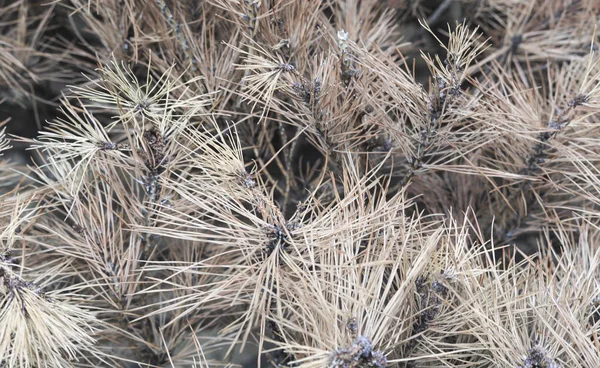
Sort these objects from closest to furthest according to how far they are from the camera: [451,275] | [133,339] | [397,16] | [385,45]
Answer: [451,275] < [133,339] < [385,45] < [397,16]

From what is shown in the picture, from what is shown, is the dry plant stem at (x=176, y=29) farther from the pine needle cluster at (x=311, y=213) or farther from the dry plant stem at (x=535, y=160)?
the dry plant stem at (x=535, y=160)

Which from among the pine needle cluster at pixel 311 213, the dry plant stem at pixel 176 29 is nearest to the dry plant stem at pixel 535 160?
the pine needle cluster at pixel 311 213

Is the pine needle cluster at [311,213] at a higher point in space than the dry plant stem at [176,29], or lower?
lower

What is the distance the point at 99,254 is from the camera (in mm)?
482

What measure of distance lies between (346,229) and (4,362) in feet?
0.93

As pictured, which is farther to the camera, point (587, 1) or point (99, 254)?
point (587, 1)

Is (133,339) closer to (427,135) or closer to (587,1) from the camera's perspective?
(427,135)

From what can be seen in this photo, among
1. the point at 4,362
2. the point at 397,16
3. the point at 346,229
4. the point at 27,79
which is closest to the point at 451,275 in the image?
the point at 346,229

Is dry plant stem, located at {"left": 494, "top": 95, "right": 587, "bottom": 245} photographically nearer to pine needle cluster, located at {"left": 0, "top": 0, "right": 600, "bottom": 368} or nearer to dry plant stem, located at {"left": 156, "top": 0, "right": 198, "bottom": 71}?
pine needle cluster, located at {"left": 0, "top": 0, "right": 600, "bottom": 368}

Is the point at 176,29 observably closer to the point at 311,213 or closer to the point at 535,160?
the point at 311,213

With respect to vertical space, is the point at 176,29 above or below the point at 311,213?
above

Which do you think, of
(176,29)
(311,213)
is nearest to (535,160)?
(311,213)

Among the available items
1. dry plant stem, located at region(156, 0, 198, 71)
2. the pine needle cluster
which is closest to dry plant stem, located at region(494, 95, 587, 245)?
the pine needle cluster

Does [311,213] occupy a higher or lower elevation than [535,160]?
lower
